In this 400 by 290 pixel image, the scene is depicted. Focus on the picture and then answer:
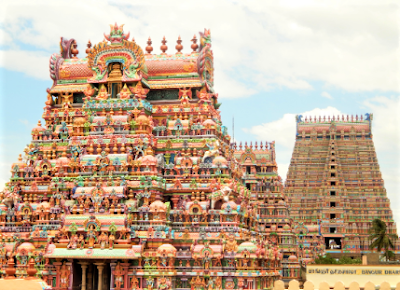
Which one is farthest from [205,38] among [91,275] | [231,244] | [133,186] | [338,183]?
[338,183]

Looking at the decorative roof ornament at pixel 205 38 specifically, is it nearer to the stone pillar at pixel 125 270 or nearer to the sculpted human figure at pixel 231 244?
the sculpted human figure at pixel 231 244

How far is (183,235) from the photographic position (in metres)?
50.5

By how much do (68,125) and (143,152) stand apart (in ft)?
29.4

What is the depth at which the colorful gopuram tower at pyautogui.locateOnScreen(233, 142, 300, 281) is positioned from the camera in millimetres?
77312

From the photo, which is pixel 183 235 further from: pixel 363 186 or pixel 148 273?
pixel 363 186

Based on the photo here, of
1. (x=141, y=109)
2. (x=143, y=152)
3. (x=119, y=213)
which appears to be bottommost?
(x=119, y=213)

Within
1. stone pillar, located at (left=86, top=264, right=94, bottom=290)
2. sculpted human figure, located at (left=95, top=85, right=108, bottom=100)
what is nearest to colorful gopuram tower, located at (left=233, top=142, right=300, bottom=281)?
sculpted human figure, located at (left=95, top=85, right=108, bottom=100)

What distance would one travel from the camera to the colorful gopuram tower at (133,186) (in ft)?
160

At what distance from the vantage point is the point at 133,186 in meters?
51.4

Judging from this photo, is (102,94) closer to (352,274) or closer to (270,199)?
(352,274)

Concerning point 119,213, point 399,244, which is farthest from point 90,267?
point 399,244

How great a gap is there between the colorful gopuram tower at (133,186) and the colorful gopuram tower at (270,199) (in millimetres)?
18232

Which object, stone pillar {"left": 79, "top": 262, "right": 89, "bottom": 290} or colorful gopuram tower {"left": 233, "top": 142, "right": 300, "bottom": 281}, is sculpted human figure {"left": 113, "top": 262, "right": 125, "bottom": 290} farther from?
colorful gopuram tower {"left": 233, "top": 142, "right": 300, "bottom": 281}

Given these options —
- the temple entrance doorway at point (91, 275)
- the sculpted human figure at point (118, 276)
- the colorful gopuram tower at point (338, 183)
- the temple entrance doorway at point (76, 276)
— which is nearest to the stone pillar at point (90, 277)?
the temple entrance doorway at point (91, 275)
